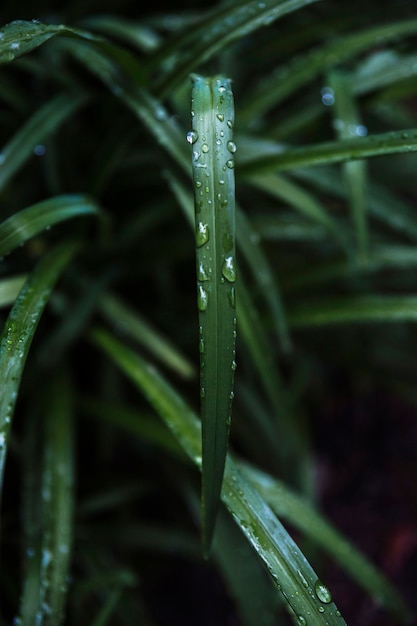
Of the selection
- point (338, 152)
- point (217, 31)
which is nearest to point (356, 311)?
point (338, 152)

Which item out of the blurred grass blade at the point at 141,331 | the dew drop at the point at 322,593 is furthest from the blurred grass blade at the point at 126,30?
the dew drop at the point at 322,593

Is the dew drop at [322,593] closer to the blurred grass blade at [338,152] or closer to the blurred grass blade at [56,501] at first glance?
the blurred grass blade at [56,501]

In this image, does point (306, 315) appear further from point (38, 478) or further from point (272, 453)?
point (38, 478)

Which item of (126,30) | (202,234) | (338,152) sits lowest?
(202,234)

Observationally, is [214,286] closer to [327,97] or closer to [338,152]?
[338,152]

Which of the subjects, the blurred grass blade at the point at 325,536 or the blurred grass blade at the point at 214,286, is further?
the blurred grass blade at the point at 325,536

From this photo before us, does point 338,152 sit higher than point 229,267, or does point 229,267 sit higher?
point 338,152
